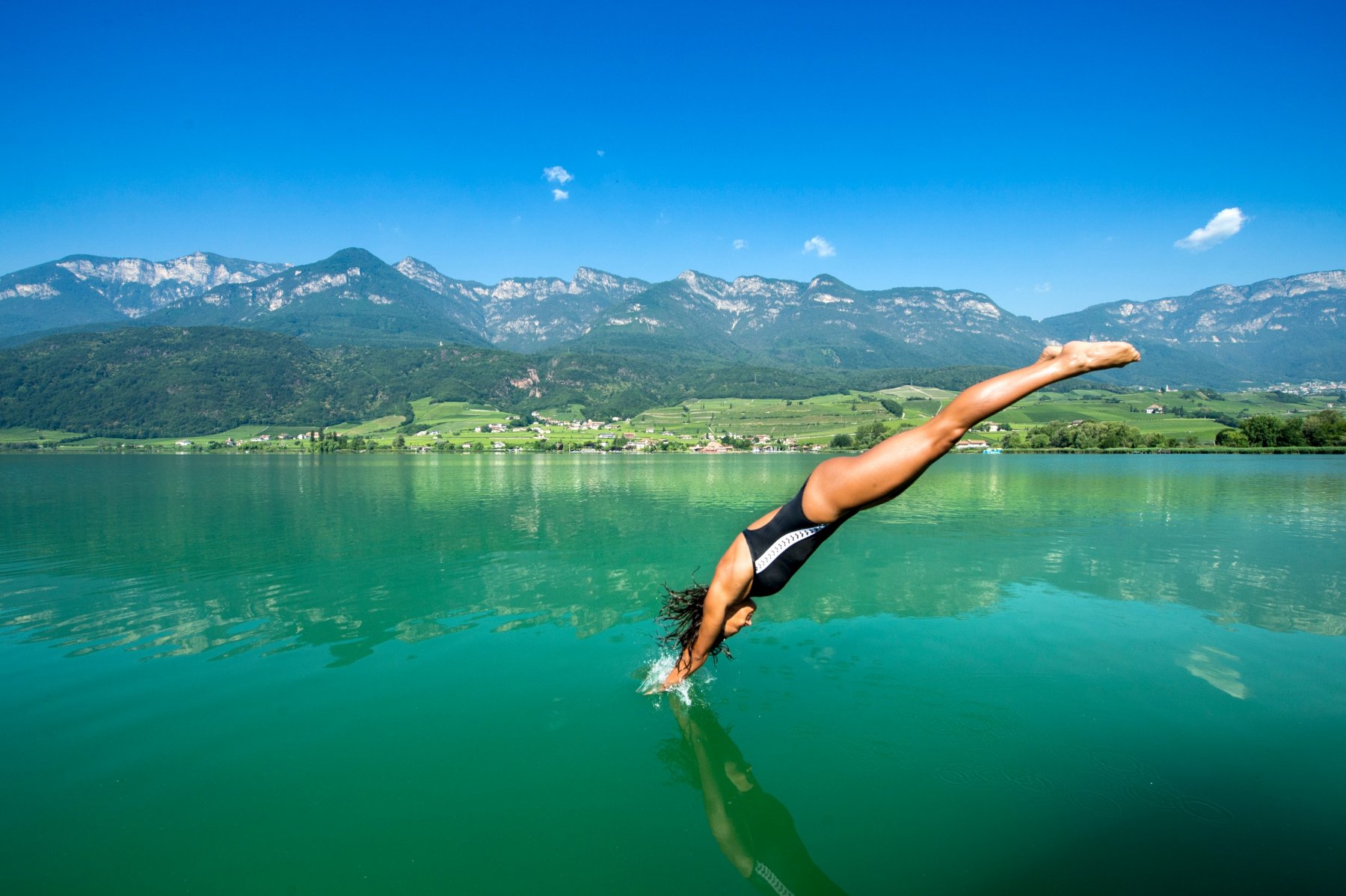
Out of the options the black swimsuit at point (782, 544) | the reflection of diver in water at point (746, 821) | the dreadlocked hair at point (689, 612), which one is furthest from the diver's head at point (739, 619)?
the reflection of diver in water at point (746, 821)

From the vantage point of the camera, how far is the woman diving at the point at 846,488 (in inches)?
181

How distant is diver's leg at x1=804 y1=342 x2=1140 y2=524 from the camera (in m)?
4.57

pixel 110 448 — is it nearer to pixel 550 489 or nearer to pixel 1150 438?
pixel 550 489

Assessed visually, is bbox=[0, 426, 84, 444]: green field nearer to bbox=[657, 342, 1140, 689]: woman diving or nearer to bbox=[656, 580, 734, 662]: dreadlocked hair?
bbox=[656, 580, 734, 662]: dreadlocked hair

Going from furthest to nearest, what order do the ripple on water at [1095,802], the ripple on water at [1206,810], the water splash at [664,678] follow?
1. the water splash at [664,678]
2. the ripple on water at [1095,802]
3. the ripple on water at [1206,810]

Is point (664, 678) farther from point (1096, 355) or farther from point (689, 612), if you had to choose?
point (1096, 355)

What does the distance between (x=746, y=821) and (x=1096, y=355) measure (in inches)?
181

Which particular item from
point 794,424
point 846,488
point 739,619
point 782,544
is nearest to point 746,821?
point 739,619

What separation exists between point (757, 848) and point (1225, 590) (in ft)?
44.9

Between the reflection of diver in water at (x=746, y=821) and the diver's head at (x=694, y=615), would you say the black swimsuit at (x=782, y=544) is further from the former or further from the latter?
the reflection of diver in water at (x=746, y=821)

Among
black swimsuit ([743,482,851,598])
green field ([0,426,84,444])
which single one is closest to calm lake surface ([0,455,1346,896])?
black swimsuit ([743,482,851,598])

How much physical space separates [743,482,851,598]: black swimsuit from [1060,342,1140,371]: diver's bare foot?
2084 mm

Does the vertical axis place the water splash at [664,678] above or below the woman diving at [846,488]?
below

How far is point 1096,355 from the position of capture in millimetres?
4602
